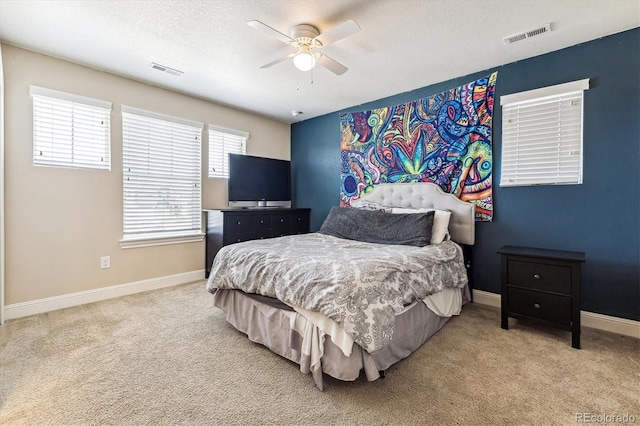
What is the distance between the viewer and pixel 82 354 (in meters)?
2.05

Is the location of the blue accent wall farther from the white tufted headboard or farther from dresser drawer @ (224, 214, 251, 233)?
dresser drawer @ (224, 214, 251, 233)

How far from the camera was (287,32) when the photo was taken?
2434 mm

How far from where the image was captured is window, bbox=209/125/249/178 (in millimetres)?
4191

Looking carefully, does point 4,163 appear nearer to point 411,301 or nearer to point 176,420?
point 176,420

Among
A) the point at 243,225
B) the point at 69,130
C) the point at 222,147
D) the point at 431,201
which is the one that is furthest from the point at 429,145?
the point at 69,130

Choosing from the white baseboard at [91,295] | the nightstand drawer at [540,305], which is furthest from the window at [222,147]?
the nightstand drawer at [540,305]

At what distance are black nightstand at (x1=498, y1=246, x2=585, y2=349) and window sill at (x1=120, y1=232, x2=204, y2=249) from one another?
361 centimetres

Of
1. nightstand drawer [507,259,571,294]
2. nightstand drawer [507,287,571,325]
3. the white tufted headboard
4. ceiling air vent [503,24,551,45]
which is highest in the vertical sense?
ceiling air vent [503,24,551,45]

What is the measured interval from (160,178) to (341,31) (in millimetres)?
2811

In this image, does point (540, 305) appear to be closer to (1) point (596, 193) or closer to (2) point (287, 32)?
(1) point (596, 193)

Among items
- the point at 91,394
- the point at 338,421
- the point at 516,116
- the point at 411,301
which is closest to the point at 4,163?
the point at 91,394

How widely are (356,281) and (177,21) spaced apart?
2.37 meters

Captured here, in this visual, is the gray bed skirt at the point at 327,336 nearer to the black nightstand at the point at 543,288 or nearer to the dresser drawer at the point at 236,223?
the black nightstand at the point at 543,288

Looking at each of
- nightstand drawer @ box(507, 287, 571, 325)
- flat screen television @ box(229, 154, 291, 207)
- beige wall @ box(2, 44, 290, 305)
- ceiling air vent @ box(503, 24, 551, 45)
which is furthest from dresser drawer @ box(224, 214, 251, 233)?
ceiling air vent @ box(503, 24, 551, 45)
